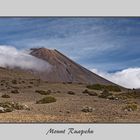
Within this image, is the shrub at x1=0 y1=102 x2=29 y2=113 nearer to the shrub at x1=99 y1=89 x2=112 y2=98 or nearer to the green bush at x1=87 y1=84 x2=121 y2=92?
the green bush at x1=87 y1=84 x2=121 y2=92

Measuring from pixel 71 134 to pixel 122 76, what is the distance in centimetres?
158

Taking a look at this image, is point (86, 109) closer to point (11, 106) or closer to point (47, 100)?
point (47, 100)

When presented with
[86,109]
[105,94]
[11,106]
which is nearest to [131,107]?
[105,94]

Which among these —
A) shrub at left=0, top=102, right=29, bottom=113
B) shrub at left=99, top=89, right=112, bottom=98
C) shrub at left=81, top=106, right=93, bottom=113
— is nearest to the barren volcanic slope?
shrub at left=99, top=89, right=112, bottom=98

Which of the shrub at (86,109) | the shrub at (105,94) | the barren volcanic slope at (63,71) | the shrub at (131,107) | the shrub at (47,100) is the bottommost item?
the shrub at (86,109)

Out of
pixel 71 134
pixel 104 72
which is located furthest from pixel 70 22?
pixel 71 134

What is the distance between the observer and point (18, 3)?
13375mm

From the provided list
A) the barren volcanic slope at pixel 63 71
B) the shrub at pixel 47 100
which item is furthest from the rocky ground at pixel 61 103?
the barren volcanic slope at pixel 63 71

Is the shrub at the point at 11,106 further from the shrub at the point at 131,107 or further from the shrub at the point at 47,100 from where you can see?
the shrub at the point at 131,107

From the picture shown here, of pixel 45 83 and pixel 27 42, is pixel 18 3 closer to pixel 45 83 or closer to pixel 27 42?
pixel 27 42

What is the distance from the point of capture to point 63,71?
13.6 meters

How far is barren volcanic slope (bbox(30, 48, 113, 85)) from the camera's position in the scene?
13531mm

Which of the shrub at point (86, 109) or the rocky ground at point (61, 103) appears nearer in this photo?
the rocky ground at point (61, 103)

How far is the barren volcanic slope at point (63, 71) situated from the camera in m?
13.5
